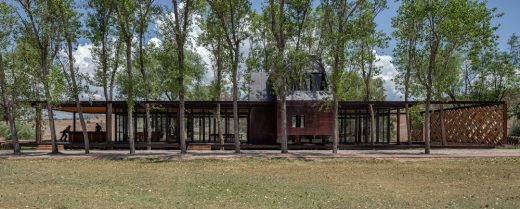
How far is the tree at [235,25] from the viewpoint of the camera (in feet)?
85.1

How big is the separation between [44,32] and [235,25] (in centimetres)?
885

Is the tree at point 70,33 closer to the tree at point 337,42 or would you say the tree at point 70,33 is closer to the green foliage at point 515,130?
the tree at point 337,42

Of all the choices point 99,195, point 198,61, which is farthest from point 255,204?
point 198,61

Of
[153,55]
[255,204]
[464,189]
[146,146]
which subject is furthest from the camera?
[146,146]

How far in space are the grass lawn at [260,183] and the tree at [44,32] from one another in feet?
15.5

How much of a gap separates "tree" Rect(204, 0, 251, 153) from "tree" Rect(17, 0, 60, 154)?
7.24 meters

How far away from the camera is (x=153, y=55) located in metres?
28.4

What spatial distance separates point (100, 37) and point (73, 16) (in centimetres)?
508

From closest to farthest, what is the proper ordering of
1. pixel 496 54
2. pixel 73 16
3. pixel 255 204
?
pixel 255 204 → pixel 73 16 → pixel 496 54

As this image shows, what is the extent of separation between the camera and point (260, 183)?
1508cm

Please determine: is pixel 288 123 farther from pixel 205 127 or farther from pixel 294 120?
pixel 205 127

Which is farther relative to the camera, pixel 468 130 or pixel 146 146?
pixel 468 130

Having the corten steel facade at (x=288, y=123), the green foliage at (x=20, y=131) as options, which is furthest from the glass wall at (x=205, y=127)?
the green foliage at (x=20, y=131)

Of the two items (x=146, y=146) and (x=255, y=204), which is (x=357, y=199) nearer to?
(x=255, y=204)
